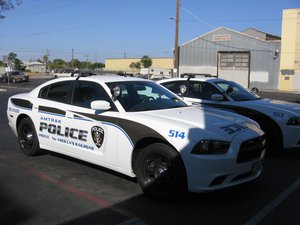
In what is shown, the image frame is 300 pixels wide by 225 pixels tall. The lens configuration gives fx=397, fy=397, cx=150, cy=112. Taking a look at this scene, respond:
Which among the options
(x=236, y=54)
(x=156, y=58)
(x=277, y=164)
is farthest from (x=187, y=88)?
(x=156, y=58)

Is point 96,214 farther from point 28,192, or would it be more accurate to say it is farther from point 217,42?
point 217,42

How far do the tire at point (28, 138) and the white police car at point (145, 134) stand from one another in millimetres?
22

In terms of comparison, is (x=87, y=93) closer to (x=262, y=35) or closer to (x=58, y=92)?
(x=58, y=92)

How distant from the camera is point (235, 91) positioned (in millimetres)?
8711

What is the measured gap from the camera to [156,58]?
12312 centimetres

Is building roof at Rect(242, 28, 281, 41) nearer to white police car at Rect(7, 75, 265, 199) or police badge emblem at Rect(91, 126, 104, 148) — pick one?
white police car at Rect(7, 75, 265, 199)

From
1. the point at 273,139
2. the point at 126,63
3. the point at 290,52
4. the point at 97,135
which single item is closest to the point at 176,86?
the point at 273,139

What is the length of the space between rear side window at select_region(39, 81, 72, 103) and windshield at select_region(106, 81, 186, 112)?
90cm

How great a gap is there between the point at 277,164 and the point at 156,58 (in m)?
117

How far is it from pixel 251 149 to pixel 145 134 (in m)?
1.35

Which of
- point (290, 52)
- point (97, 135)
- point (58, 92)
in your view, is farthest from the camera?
point (290, 52)

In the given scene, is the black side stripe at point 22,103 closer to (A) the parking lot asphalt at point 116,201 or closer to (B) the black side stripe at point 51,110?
(B) the black side stripe at point 51,110

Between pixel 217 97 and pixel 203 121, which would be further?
pixel 217 97

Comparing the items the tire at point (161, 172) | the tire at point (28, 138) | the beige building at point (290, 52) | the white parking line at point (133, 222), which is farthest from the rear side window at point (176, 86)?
the beige building at point (290, 52)
